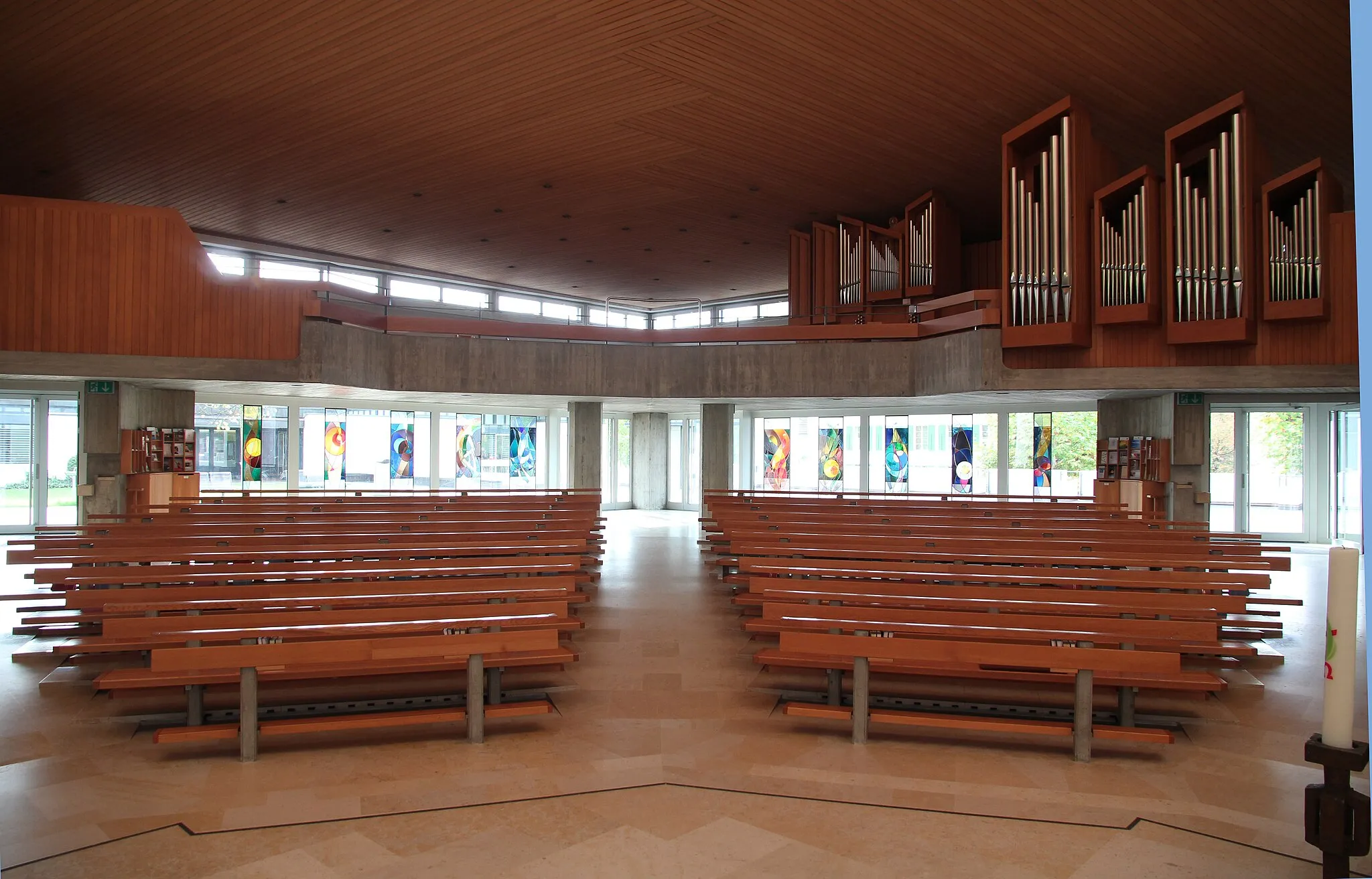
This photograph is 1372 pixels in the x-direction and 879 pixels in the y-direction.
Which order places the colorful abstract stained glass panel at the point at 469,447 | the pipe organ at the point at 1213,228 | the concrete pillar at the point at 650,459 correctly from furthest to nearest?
the concrete pillar at the point at 650,459 → the colorful abstract stained glass panel at the point at 469,447 → the pipe organ at the point at 1213,228

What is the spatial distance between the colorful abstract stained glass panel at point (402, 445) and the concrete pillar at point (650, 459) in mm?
4806

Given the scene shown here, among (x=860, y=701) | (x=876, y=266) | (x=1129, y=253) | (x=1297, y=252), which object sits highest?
(x=876, y=266)

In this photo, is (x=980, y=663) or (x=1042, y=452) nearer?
(x=980, y=663)

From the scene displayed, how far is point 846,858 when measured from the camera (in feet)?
9.66

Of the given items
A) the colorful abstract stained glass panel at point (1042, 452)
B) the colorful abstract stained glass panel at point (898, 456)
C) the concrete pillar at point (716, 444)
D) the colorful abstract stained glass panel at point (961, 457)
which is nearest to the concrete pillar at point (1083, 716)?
the concrete pillar at point (716, 444)

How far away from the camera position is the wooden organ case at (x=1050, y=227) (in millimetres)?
8484

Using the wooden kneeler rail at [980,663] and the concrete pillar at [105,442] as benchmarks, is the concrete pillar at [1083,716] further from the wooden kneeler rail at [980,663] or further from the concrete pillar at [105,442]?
the concrete pillar at [105,442]

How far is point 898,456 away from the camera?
602 inches

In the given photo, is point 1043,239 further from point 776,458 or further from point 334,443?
point 334,443

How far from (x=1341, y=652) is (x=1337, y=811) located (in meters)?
0.35

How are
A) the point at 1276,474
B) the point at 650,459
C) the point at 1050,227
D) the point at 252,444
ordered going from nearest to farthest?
the point at 1050,227 < the point at 1276,474 < the point at 252,444 < the point at 650,459

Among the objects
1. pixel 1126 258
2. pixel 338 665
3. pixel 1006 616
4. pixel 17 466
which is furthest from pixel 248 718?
pixel 17 466

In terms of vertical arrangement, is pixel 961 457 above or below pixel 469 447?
below

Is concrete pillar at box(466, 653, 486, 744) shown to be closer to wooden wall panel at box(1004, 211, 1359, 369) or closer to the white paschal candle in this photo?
the white paschal candle
